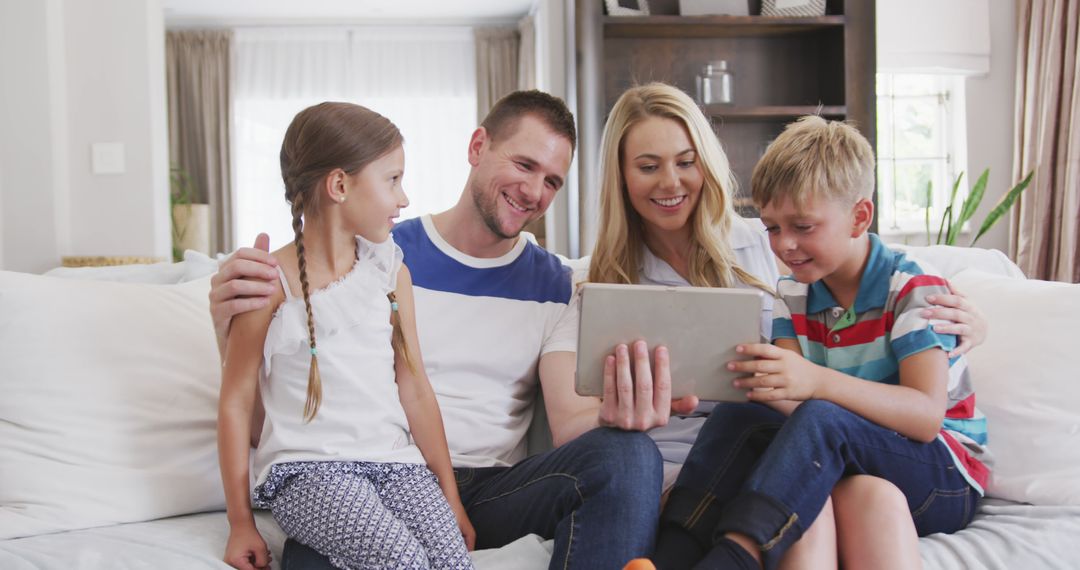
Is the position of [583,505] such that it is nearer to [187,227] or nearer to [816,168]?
[816,168]

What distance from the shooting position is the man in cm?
117

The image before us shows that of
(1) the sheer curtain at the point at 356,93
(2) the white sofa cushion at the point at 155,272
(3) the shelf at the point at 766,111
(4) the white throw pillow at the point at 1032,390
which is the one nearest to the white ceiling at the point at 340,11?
(1) the sheer curtain at the point at 356,93

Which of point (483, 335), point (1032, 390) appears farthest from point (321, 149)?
point (1032, 390)

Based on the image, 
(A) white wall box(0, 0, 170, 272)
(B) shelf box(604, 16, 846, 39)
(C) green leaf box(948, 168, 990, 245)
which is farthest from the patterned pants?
(C) green leaf box(948, 168, 990, 245)

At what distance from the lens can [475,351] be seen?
4.95 ft

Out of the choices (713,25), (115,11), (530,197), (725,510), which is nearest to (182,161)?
(115,11)

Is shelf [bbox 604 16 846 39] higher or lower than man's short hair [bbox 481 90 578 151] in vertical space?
higher

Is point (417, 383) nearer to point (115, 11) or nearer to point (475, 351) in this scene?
point (475, 351)

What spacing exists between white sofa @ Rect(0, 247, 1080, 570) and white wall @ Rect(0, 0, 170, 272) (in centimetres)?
235

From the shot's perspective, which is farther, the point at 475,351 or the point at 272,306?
the point at 475,351

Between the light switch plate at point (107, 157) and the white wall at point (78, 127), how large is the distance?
0.02 m

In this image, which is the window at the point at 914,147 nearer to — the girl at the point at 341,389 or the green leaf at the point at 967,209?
the green leaf at the point at 967,209

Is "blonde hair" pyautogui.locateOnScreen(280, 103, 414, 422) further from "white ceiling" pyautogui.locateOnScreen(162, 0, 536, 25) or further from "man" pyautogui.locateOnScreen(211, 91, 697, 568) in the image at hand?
"white ceiling" pyautogui.locateOnScreen(162, 0, 536, 25)

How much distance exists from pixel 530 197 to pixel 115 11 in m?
2.81
